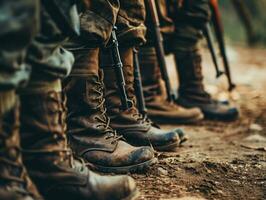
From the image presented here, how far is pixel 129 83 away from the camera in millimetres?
2572

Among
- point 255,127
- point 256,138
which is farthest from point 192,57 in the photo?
point 256,138

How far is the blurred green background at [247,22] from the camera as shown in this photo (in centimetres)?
982

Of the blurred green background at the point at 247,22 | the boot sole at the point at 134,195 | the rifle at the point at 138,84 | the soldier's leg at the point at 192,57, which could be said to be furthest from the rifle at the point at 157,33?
the blurred green background at the point at 247,22

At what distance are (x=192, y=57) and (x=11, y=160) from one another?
8.33 ft

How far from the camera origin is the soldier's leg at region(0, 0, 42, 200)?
1.35 meters

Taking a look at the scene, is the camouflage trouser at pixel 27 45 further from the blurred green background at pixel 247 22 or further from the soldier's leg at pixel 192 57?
the blurred green background at pixel 247 22

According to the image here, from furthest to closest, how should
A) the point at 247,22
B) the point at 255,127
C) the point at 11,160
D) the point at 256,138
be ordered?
the point at 247,22, the point at 255,127, the point at 256,138, the point at 11,160

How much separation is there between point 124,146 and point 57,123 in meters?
0.59

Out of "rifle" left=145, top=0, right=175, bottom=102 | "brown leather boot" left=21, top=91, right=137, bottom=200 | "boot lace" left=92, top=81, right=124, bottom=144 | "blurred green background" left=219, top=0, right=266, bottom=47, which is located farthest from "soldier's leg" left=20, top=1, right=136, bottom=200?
"blurred green background" left=219, top=0, right=266, bottom=47

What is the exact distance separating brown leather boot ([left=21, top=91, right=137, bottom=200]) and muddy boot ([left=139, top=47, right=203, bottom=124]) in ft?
5.59

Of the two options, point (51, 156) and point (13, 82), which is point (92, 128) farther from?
point (13, 82)

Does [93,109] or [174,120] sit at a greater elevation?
[93,109]

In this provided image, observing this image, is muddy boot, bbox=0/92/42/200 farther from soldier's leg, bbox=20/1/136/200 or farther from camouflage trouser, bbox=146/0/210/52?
camouflage trouser, bbox=146/0/210/52

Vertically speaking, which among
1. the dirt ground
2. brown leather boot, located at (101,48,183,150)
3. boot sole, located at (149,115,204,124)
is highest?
brown leather boot, located at (101,48,183,150)
